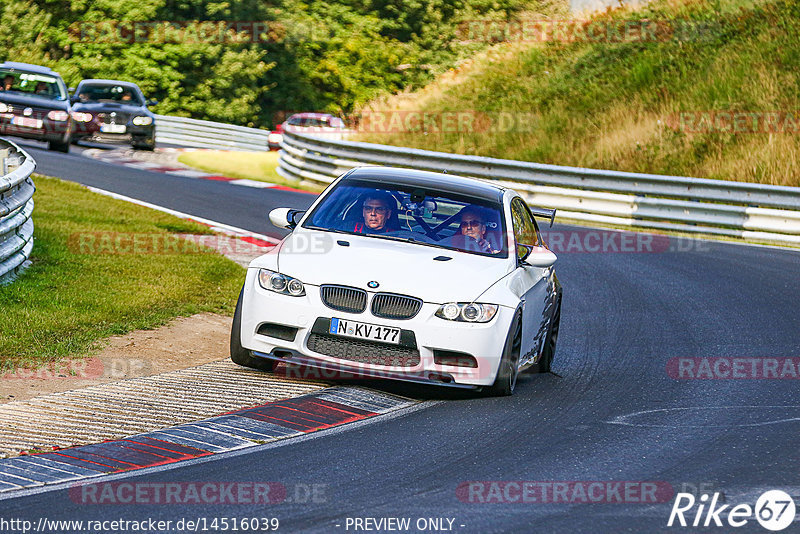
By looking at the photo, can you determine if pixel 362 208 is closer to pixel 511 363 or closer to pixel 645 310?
pixel 511 363

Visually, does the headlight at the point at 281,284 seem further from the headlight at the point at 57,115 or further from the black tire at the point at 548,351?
the headlight at the point at 57,115

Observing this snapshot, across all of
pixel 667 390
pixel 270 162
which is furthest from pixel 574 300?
pixel 270 162

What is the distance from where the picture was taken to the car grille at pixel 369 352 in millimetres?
8172

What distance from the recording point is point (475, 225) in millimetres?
9352

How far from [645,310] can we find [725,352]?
2396 millimetres

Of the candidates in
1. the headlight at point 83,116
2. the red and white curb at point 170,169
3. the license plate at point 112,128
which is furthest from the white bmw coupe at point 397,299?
the headlight at point 83,116

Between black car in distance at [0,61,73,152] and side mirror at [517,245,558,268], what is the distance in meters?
20.3

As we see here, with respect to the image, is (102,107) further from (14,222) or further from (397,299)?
(397,299)

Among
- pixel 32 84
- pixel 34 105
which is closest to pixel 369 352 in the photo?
pixel 34 105

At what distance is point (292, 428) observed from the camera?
736 centimetres

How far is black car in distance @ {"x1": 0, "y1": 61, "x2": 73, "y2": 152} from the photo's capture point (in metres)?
27.4

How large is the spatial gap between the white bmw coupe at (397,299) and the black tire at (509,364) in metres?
0.01

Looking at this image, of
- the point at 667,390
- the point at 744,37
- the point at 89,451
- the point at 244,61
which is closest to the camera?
the point at 89,451

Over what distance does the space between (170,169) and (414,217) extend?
64.9 feet
